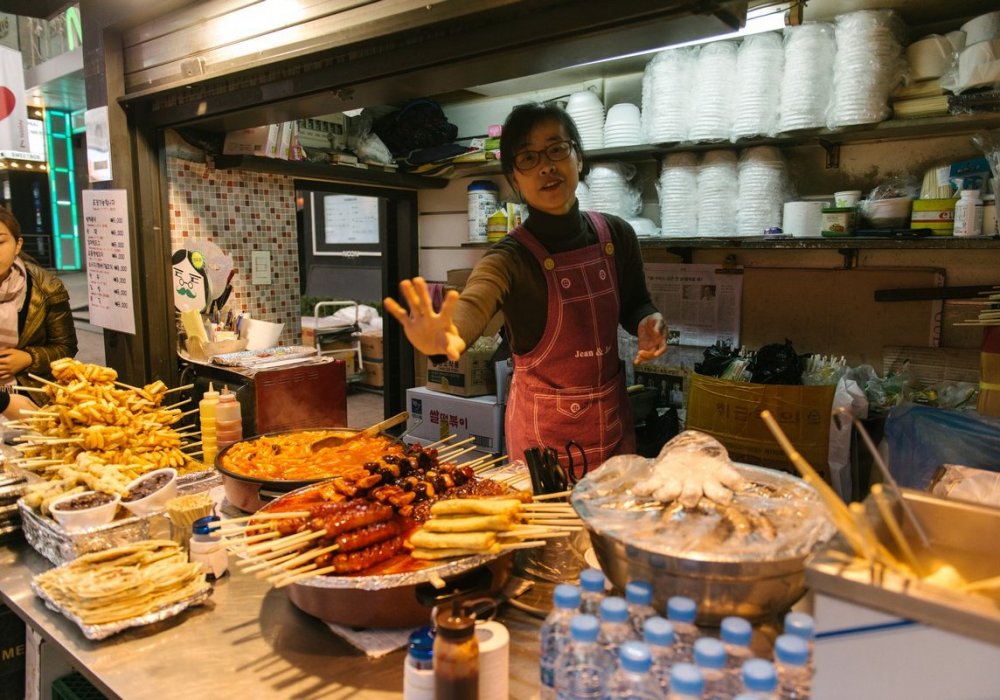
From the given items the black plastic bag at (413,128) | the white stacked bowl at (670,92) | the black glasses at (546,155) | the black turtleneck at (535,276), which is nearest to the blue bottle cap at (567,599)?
the black turtleneck at (535,276)

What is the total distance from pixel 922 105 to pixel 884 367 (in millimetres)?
1311

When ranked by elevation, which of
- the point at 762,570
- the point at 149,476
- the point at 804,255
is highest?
the point at 804,255

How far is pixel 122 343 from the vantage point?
3404 millimetres

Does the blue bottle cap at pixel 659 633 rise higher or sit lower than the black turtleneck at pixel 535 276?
lower

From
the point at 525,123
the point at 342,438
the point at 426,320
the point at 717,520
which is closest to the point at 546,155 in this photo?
the point at 525,123

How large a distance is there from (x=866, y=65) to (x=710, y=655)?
118 inches

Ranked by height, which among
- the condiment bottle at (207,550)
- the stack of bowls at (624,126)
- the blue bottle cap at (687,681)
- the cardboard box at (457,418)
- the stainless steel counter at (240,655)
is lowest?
the cardboard box at (457,418)

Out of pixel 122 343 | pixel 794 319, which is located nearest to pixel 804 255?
pixel 794 319

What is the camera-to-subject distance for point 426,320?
1440 millimetres

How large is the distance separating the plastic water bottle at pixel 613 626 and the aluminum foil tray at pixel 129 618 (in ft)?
3.50

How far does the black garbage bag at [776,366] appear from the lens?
3.21 meters

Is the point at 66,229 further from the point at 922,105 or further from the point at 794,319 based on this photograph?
the point at 922,105

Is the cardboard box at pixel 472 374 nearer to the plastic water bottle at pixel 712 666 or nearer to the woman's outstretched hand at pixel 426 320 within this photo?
the woman's outstretched hand at pixel 426 320

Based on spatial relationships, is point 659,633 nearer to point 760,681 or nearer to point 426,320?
point 760,681
